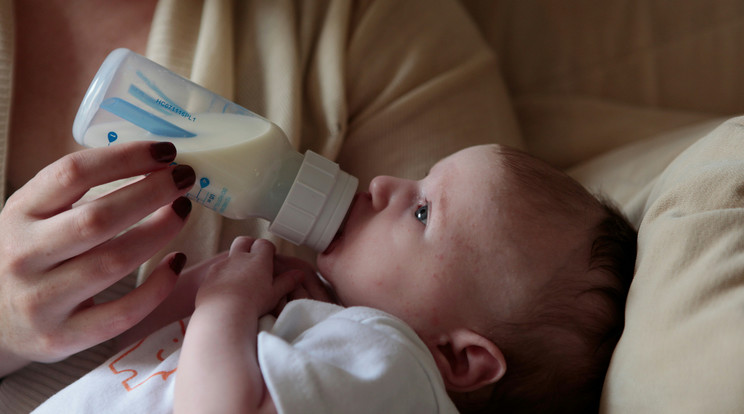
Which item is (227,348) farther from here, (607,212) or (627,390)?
(607,212)

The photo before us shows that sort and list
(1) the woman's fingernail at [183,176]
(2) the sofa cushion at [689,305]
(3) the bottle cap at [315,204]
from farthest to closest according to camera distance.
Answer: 1. (3) the bottle cap at [315,204]
2. (1) the woman's fingernail at [183,176]
3. (2) the sofa cushion at [689,305]

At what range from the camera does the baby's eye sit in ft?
2.94

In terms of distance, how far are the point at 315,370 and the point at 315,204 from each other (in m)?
0.26

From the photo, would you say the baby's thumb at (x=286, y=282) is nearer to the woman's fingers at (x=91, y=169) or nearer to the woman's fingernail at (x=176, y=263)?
the woman's fingernail at (x=176, y=263)

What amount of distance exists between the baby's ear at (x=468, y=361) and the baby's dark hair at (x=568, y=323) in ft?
0.08

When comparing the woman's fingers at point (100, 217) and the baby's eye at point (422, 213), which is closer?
the woman's fingers at point (100, 217)

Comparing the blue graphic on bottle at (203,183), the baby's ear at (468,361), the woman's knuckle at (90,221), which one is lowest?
the baby's ear at (468,361)

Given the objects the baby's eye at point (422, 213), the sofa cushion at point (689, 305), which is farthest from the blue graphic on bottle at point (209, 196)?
the sofa cushion at point (689, 305)

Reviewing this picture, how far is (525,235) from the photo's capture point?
845mm

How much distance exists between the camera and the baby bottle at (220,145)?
0.78 meters

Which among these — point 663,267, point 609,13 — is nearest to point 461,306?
point 663,267

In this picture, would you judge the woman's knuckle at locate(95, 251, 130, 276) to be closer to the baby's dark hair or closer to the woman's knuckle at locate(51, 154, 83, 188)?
the woman's knuckle at locate(51, 154, 83, 188)

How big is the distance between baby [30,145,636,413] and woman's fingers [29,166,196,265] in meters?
0.14

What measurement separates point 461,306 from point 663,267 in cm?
25
